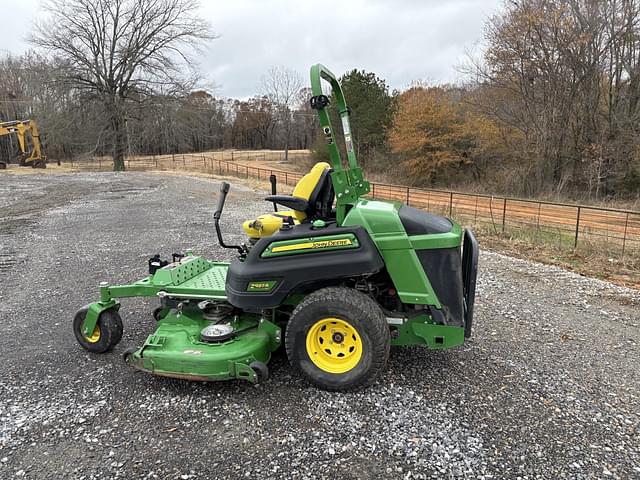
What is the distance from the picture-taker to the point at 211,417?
10.4ft

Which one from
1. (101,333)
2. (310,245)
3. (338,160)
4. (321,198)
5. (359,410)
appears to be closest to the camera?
(359,410)

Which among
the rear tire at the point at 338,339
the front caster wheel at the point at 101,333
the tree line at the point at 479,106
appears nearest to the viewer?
the rear tire at the point at 338,339

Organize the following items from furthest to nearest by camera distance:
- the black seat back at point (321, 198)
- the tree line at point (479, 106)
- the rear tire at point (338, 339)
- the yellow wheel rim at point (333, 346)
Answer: the tree line at point (479, 106)
the black seat back at point (321, 198)
the yellow wheel rim at point (333, 346)
the rear tire at point (338, 339)

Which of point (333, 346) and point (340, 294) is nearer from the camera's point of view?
point (340, 294)

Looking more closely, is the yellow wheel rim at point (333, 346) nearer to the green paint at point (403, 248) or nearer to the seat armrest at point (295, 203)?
the green paint at point (403, 248)

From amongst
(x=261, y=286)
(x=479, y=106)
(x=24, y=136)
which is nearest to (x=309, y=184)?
(x=261, y=286)

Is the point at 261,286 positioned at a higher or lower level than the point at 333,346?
higher

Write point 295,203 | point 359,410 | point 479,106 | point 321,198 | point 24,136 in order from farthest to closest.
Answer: point 24,136, point 479,106, point 321,198, point 295,203, point 359,410

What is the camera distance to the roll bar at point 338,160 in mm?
3383

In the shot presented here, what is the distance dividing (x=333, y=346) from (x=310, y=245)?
778 millimetres

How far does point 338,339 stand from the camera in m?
3.41

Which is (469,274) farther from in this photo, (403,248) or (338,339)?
(338,339)

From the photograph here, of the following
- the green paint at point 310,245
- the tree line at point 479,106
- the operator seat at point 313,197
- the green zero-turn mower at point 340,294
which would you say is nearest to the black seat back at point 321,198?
the operator seat at point 313,197

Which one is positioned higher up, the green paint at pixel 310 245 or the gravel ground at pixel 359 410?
the green paint at pixel 310 245
